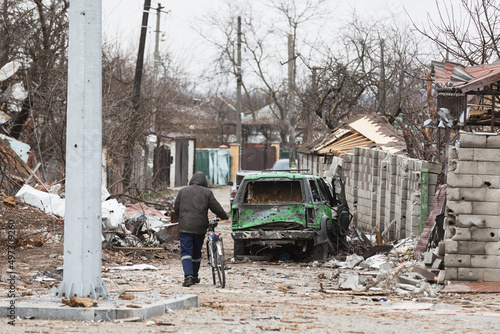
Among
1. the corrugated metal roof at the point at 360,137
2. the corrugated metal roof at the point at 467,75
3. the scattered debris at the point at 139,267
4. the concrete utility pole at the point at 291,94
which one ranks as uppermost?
the concrete utility pole at the point at 291,94

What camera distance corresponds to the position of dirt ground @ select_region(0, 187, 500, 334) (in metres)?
7.04

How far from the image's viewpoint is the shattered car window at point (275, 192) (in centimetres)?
1571

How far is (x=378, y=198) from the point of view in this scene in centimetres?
1903

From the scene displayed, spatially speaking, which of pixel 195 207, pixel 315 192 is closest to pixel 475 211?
pixel 195 207

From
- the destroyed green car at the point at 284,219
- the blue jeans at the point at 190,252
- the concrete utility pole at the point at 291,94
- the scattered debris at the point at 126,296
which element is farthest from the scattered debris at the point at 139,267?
the concrete utility pole at the point at 291,94

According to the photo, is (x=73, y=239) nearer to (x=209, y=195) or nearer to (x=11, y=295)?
(x=11, y=295)

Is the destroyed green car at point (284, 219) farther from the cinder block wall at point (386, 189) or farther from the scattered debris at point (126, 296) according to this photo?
the scattered debris at point (126, 296)

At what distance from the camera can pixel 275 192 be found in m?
15.8

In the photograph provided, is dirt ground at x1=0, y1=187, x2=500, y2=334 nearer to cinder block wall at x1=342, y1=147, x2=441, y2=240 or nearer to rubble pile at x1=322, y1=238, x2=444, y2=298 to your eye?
rubble pile at x1=322, y1=238, x2=444, y2=298

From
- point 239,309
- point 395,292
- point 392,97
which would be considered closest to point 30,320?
point 239,309

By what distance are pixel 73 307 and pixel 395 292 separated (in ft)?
15.5

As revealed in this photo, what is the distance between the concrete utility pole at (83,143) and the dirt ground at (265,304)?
2.39ft

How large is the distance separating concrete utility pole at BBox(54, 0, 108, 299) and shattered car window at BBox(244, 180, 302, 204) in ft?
26.8

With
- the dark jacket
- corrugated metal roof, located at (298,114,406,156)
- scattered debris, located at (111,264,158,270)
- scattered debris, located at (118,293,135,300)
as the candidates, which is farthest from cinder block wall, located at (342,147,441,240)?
scattered debris, located at (118,293,135,300)
